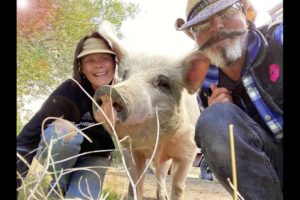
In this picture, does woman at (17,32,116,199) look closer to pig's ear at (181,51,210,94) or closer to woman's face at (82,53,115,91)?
woman's face at (82,53,115,91)

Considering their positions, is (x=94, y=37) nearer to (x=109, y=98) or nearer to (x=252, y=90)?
Result: (x=109, y=98)

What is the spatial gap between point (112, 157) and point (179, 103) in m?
0.32

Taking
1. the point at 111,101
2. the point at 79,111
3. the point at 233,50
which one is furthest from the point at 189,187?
the point at 111,101

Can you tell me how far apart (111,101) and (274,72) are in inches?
18.1

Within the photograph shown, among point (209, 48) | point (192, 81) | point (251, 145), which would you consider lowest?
point (251, 145)

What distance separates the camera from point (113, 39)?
1561mm

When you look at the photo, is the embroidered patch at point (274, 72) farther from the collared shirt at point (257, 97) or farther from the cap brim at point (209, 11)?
the cap brim at point (209, 11)

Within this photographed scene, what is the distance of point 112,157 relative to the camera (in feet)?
5.19

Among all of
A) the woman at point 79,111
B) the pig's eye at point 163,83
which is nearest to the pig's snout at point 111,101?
the woman at point 79,111

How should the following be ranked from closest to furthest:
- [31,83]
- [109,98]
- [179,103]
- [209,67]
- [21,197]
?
1. [21,197]
2. [109,98]
3. [31,83]
4. [209,67]
5. [179,103]

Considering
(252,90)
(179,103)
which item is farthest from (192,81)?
(252,90)

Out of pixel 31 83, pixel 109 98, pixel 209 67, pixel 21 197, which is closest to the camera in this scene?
pixel 21 197

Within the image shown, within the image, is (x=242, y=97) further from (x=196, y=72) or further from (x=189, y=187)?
(x=189, y=187)

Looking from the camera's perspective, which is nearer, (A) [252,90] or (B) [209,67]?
(A) [252,90]
